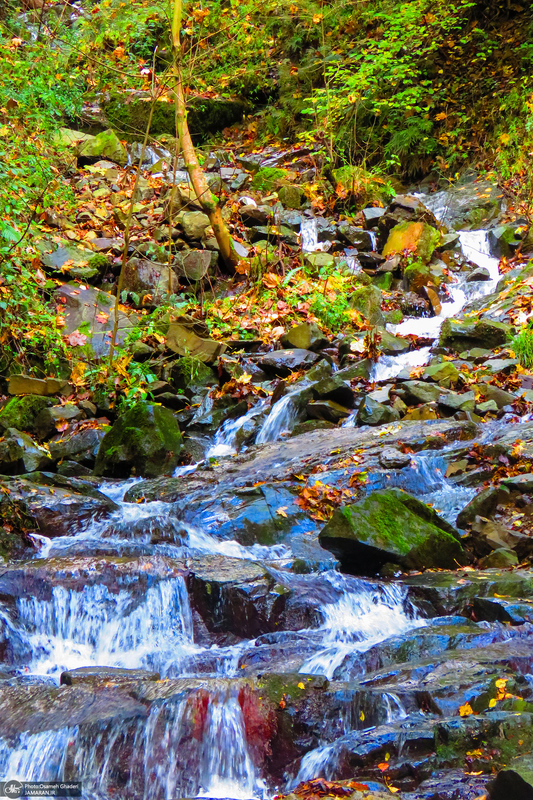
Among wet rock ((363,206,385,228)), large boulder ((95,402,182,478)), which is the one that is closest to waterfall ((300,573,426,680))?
large boulder ((95,402,182,478))

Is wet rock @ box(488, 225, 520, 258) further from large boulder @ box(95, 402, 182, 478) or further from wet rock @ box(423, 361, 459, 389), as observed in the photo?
large boulder @ box(95, 402, 182, 478)

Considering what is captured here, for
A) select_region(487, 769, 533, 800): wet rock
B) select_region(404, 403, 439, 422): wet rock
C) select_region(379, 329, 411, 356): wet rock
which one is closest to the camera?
select_region(487, 769, 533, 800): wet rock

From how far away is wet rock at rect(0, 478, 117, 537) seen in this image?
5.70 m

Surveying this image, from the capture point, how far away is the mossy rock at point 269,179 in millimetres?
13602

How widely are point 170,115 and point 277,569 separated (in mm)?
14371

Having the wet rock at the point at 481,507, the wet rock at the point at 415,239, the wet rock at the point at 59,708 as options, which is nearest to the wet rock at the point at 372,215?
the wet rock at the point at 415,239

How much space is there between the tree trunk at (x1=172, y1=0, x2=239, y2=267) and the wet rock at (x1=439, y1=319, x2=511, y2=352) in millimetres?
4039

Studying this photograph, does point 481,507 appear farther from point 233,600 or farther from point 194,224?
point 194,224

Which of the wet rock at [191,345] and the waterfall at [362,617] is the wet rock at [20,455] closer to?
the wet rock at [191,345]

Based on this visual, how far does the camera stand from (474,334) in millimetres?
8625

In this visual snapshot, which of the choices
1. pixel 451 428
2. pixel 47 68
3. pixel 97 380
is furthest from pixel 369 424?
pixel 47 68

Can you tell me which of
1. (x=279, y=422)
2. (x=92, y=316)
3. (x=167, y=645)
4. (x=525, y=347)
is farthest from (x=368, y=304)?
(x=167, y=645)

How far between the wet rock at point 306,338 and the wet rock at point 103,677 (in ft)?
20.1

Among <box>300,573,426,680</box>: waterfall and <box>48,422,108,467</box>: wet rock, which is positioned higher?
<box>300,573,426,680</box>: waterfall
